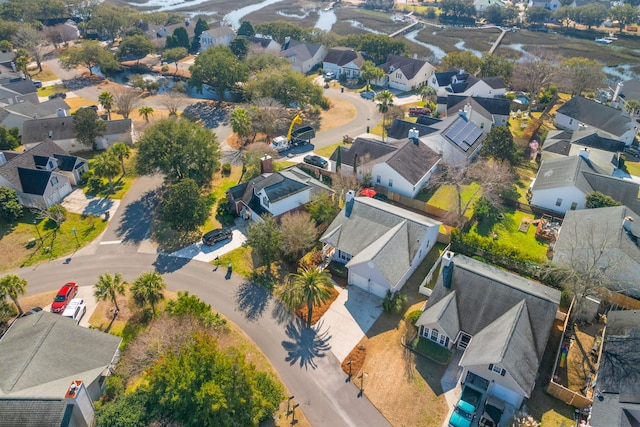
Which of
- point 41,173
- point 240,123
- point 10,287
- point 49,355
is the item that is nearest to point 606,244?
point 49,355

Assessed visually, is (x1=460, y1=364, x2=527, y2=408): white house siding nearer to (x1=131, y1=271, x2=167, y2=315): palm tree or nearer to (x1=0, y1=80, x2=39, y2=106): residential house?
(x1=131, y1=271, x2=167, y2=315): palm tree

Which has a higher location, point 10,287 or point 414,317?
point 10,287

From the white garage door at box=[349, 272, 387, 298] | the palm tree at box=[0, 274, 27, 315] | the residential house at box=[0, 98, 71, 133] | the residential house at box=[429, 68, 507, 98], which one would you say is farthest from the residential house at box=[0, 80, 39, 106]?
the residential house at box=[429, 68, 507, 98]

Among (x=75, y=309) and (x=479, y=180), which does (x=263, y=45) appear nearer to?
(x=479, y=180)

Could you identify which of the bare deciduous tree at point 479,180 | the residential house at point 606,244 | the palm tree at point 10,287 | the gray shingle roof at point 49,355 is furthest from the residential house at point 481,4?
the gray shingle roof at point 49,355

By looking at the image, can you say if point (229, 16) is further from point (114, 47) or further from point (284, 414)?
point (284, 414)

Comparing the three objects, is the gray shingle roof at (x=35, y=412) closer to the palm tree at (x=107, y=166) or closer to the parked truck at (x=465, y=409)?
the parked truck at (x=465, y=409)

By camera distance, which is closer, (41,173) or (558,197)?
(558,197)
